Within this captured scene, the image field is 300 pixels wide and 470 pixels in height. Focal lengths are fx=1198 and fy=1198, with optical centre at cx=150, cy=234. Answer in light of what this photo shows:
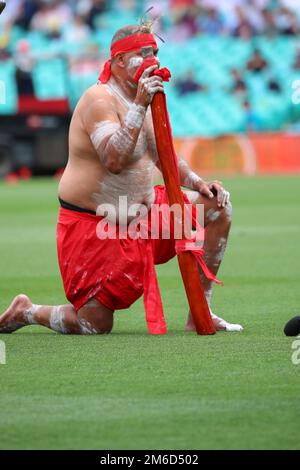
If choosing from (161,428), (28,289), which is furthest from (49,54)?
(161,428)

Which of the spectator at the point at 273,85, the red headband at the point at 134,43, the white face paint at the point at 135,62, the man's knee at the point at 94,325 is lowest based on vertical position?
the spectator at the point at 273,85

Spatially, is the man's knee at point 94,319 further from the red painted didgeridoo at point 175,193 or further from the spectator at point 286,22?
the spectator at point 286,22

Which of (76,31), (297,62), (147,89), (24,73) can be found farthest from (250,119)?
(147,89)

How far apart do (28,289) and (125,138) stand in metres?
3.19

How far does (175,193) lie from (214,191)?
342 mm

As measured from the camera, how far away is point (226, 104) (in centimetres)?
3075

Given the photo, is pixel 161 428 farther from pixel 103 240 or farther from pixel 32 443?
pixel 103 240

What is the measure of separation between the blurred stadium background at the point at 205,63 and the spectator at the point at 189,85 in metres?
0.03

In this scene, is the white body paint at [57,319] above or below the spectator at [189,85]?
above

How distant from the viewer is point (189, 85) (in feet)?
101

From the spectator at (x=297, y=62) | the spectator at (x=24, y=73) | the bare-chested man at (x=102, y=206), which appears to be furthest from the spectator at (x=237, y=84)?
the bare-chested man at (x=102, y=206)

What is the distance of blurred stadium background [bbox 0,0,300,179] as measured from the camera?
1114 inches

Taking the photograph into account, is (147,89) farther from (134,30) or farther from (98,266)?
(98,266)

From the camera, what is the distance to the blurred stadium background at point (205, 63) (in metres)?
28.3
